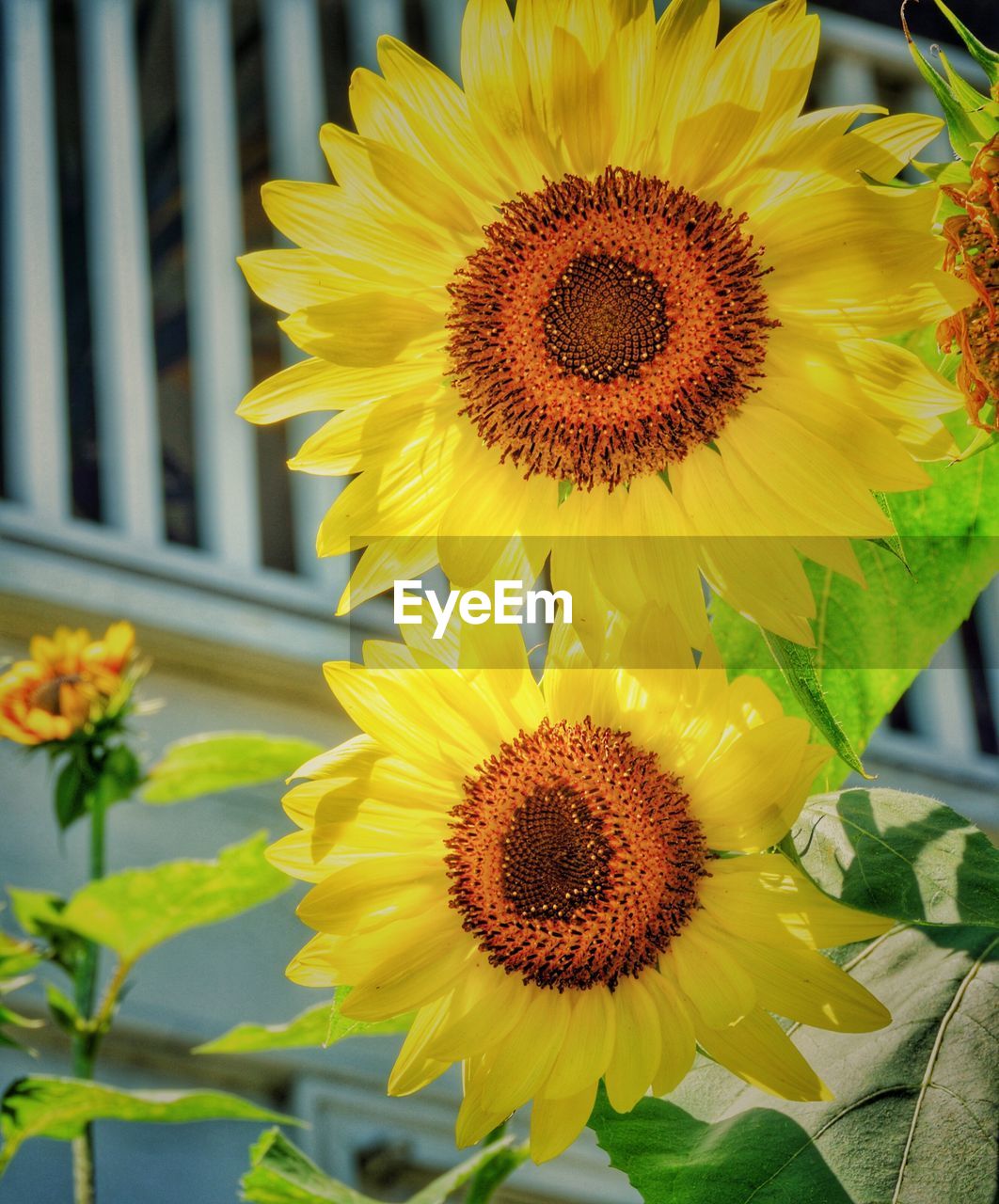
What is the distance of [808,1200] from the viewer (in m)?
0.25

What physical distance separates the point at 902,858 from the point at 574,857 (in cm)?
6

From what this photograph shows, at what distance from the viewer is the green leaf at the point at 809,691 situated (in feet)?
0.75

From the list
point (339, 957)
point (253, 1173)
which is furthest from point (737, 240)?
point (253, 1173)

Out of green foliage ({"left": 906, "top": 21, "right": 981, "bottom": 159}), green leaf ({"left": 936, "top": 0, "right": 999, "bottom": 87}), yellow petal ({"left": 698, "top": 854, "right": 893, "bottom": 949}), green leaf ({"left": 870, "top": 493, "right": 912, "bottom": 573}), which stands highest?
green leaf ({"left": 936, "top": 0, "right": 999, "bottom": 87})

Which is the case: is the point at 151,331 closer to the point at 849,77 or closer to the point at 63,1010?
the point at 849,77

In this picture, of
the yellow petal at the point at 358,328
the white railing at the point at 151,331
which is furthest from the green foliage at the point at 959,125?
the white railing at the point at 151,331

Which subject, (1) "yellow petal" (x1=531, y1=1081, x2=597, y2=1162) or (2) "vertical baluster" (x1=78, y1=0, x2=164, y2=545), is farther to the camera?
(2) "vertical baluster" (x1=78, y1=0, x2=164, y2=545)

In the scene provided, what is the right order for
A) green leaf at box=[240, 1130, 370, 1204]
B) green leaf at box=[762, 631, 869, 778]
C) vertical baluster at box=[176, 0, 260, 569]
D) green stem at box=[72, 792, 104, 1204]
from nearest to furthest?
green leaf at box=[762, 631, 869, 778], green leaf at box=[240, 1130, 370, 1204], green stem at box=[72, 792, 104, 1204], vertical baluster at box=[176, 0, 260, 569]

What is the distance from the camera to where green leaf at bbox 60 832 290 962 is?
0.57 meters

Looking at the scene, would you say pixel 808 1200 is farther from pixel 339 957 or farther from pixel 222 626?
pixel 222 626

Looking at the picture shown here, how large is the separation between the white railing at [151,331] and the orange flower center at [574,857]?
1175mm

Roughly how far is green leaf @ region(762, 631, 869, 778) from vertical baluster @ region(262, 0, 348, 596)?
1.37 meters

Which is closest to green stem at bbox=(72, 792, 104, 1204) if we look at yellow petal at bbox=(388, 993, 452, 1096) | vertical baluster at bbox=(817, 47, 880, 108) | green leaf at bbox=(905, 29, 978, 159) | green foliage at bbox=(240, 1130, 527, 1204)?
green foliage at bbox=(240, 1130, 527, 1204)

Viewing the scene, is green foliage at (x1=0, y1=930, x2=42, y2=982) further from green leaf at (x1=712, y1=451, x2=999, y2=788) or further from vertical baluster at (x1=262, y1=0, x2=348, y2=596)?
vertical baluster at (x1=262, y1=0, x2=348, y2=596)
